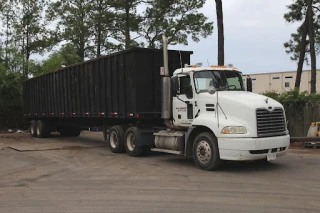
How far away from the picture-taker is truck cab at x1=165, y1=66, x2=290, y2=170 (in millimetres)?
8844

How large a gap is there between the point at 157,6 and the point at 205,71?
1897 centimetres

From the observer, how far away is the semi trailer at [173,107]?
898 cm

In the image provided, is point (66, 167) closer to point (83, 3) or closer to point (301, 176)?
point (301, 176)

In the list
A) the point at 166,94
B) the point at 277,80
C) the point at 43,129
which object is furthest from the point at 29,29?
the point at 277,80

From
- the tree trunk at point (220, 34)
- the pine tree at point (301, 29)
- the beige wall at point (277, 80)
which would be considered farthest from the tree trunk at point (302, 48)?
the beige wall at point (277, 80)

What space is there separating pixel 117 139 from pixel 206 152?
4486mm

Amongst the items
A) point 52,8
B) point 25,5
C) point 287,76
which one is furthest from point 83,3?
point 287,76

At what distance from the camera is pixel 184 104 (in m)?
10.6

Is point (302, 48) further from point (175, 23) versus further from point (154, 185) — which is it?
point (154, 185)

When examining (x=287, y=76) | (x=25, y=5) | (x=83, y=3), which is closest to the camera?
(x=83, y=3)

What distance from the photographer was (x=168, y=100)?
1116 cm

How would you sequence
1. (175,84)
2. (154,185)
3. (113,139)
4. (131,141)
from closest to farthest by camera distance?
(154,185)
(175,84)
(131,141)
(113,139)

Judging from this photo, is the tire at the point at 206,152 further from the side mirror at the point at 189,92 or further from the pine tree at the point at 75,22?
the pine tree at the point at 75,22

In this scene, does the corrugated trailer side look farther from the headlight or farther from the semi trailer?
the headlight
